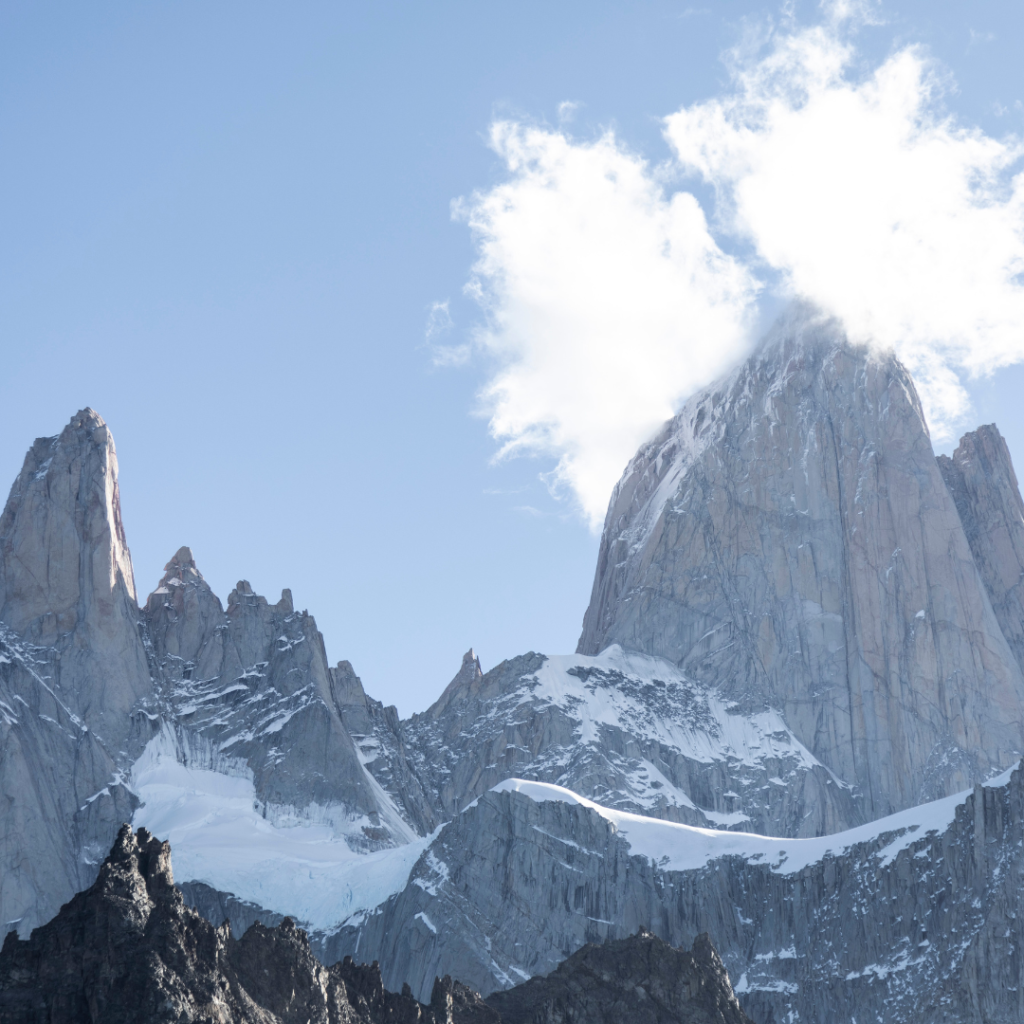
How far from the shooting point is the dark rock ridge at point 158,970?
7444 centimetres

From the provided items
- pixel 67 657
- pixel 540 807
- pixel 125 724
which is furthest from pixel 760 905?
pixel 67 657

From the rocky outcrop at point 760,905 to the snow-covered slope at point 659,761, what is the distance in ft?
104

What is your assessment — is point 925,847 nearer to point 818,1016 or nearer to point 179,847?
point 818,1016

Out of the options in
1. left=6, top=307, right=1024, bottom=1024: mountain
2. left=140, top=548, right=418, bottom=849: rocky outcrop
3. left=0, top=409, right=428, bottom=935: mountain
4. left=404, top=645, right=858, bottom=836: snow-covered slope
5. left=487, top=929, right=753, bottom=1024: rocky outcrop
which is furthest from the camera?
left=404, top=645, right=858, bottom=836: snow-covered slope

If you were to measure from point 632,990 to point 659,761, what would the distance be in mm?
84762

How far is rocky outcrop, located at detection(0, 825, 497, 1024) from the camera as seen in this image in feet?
244

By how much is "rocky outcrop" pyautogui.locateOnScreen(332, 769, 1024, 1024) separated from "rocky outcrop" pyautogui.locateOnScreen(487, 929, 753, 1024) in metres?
21.3

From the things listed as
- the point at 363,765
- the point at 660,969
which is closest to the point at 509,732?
the point at 363,765

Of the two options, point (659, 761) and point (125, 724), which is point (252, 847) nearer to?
point (125, 724)

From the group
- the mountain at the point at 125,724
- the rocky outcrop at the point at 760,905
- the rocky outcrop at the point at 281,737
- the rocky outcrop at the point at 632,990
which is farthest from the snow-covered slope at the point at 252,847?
the rocky outcrop at the point at 632,990

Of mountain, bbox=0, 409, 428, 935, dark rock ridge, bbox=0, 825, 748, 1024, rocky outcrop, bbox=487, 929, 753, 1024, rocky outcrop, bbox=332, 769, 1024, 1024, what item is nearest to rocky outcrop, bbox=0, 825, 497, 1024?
dark rock ridge, bbox=0, 825, 748, 1024

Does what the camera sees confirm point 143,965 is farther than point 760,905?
No

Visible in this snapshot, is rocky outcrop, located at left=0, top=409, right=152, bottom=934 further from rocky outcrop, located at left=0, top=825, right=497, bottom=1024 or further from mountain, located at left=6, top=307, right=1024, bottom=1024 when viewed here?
rocky outcrop, located at left=0, top=825, right=497, bottom=1024

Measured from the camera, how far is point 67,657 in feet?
599
